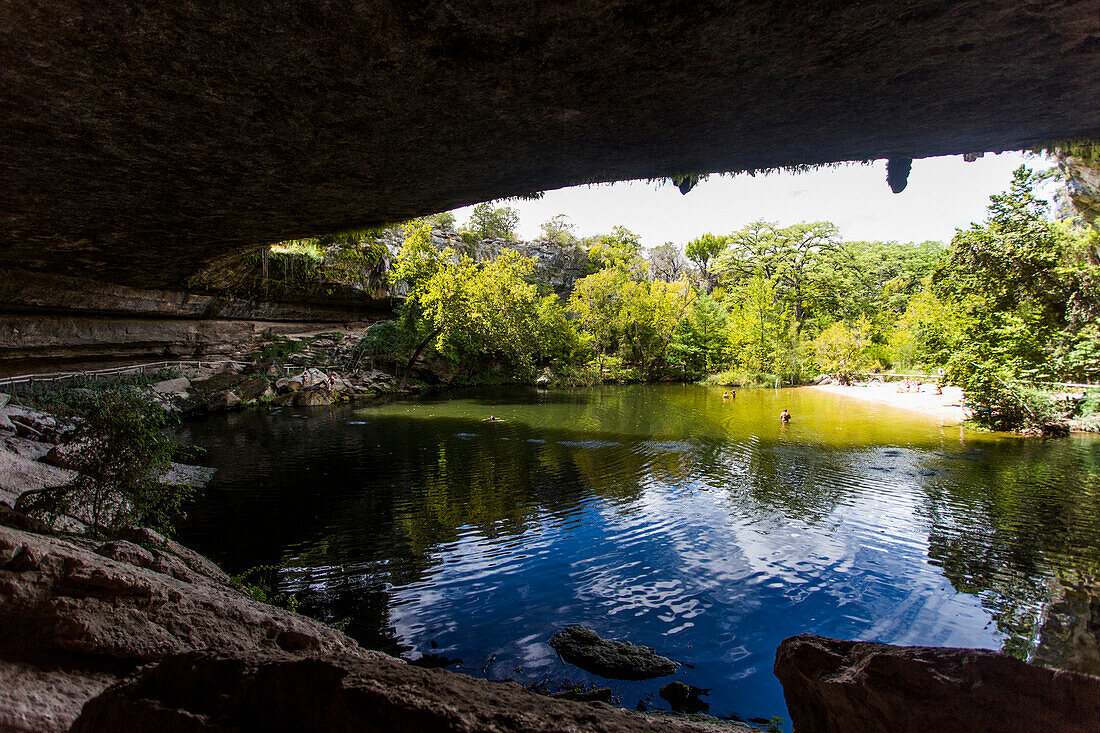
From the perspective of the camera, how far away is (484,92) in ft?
13.3

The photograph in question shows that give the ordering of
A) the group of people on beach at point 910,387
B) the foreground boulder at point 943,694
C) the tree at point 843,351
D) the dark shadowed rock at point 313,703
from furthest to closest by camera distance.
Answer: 1. the tree at point 843,351
2. the group of people on beach at point 910,387
3. the foreground boulder at point 943,694
4. the dark shadowed rock at point 313,703

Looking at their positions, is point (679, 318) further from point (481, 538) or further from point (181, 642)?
point (181, 642)

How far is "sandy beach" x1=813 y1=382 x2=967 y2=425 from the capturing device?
57.8ft

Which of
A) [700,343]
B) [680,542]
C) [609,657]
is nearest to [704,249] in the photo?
[700,343]

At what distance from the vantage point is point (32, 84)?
11.3 ft

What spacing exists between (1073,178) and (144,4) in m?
25.9

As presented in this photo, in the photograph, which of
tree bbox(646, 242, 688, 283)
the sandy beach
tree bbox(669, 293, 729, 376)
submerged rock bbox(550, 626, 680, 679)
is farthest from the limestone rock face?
tree bbox(646, 242, 688, 283)

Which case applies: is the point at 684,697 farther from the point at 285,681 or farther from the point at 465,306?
the point at 465,306

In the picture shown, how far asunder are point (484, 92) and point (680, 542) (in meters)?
6.21

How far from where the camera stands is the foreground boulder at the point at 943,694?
72.1 inches

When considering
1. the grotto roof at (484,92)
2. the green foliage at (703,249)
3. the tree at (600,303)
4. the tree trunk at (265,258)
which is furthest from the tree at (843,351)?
the tree trunk at (265,258)

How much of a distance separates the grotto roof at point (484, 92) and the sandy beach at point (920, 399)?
1603 centimetres

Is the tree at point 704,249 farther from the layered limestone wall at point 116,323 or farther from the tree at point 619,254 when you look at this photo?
the layered limestone wall at point 116,323

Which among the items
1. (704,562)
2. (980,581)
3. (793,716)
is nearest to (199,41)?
(793,716)
